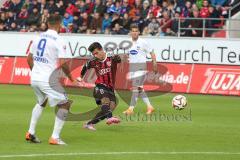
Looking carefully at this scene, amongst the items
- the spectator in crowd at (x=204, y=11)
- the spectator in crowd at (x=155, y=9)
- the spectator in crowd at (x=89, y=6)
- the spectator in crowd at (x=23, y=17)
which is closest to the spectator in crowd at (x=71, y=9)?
the spectator in crowd at (x=89, y=6)

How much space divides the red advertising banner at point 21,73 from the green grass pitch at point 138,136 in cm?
708

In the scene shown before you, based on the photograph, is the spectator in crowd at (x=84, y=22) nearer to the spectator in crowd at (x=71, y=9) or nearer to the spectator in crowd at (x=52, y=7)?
the spectator in crowd at (x=71, y=9)

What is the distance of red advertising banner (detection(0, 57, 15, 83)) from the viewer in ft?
91.4

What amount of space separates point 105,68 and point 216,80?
444 inches

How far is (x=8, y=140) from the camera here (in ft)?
41.6

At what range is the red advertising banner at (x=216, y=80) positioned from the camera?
24656 mm

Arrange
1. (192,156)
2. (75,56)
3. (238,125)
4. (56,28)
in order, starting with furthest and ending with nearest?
(75,56)
(238,125)
(56,28)
(192,156)

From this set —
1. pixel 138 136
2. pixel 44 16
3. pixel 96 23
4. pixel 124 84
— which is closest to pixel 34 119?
pixel 138 136

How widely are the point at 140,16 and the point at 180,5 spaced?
1850 millimetres

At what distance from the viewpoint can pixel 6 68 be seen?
92.0 ft

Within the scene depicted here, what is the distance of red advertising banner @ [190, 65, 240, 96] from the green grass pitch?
423cm

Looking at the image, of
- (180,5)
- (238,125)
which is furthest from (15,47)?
(238,125)

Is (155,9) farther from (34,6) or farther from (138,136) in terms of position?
(138,136)

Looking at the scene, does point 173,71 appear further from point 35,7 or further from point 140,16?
point 35,7
